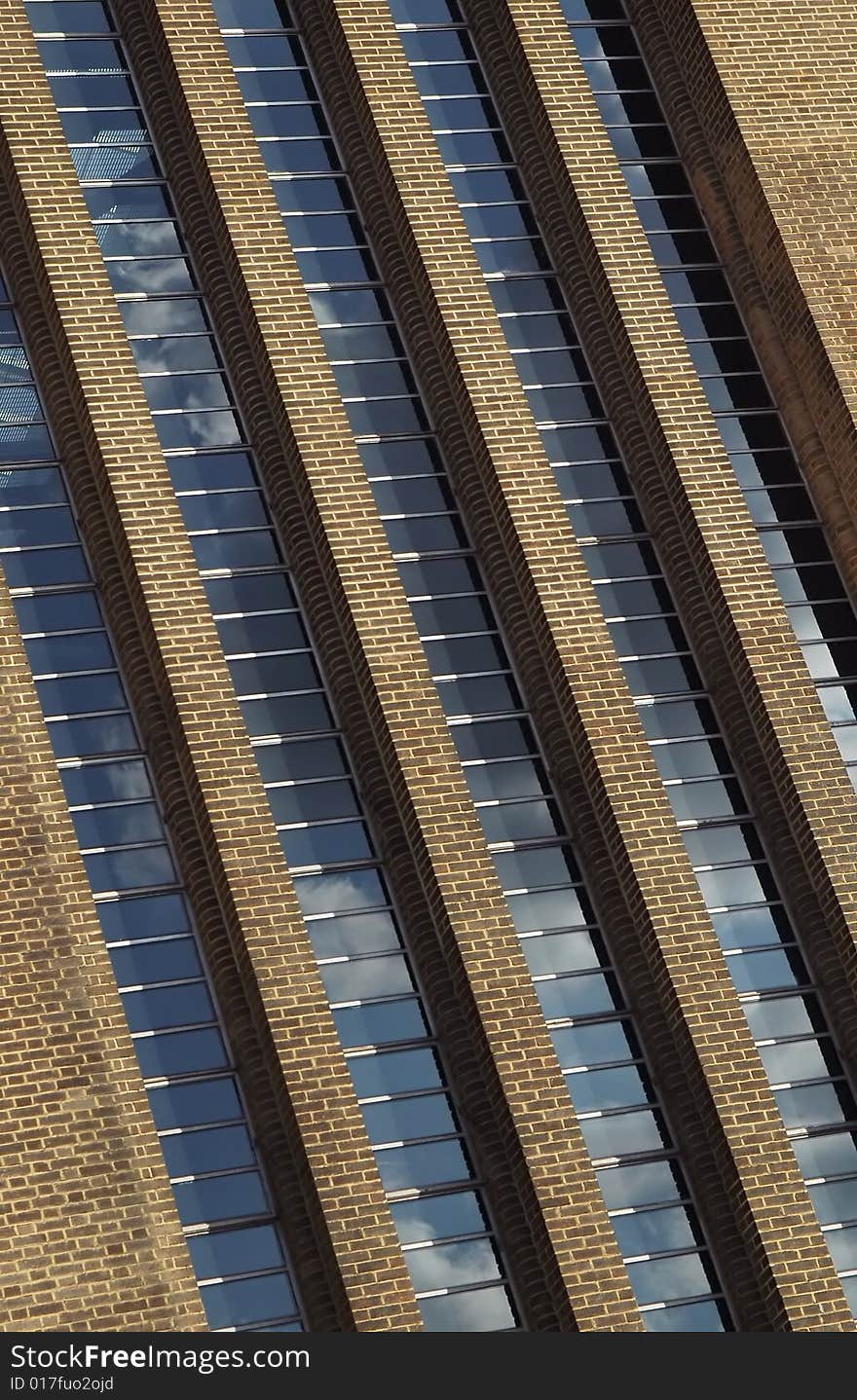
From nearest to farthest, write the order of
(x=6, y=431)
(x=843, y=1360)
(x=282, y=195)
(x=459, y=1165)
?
(x=843, y=1360), (x=459, y=1165), (x=6, y=431), (x=282, y=195)

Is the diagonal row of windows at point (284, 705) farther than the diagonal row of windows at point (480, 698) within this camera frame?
No

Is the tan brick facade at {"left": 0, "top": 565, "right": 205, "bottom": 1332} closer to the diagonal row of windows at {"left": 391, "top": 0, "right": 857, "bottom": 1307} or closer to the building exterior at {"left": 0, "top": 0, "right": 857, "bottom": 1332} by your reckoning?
the building exterior at {"left": 0, "top": 0, "right": 857, "bottom": 1332}

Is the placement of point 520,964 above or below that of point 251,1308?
above

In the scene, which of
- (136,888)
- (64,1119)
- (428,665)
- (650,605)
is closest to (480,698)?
(428,665)

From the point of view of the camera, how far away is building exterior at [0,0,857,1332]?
16.9 metres

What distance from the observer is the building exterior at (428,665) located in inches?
665

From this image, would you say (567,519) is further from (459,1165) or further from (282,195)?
(459,1165)

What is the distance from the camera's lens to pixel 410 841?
18.2 metres

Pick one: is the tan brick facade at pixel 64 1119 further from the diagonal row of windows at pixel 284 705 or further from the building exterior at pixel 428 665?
the diagonal row of windows at pixel 284 705

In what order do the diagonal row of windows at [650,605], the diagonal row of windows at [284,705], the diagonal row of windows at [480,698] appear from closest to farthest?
1. the diagonal row of windows at [284,705]
2. the diagonal row of windows at [480,698]
3. the diagonal row of windows at [650,605]

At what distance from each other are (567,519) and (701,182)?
4.40m

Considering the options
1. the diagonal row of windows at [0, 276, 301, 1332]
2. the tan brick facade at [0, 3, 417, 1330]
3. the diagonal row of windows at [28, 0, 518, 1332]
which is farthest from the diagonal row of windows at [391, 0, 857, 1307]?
the diagonal row of windows at [0, 276, 301, 1332]

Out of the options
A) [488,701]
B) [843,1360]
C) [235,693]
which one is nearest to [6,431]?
[235,693]

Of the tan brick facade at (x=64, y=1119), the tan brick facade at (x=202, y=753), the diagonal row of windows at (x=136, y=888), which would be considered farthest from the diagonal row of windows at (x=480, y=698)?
the tan brick facade at (x=64, y=1119)
